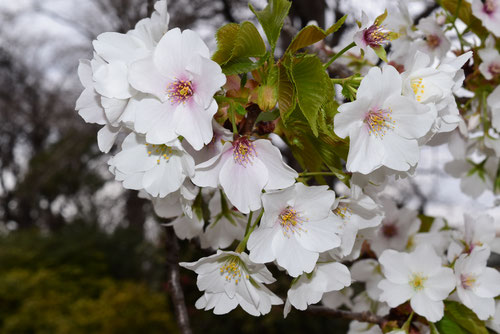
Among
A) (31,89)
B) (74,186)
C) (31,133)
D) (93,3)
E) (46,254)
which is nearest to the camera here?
(93,3)

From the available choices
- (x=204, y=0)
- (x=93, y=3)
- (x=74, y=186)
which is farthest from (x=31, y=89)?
(x=204, y=0)

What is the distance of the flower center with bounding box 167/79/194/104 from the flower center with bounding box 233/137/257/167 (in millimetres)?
71

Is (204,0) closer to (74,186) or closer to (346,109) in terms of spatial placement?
(346,109)

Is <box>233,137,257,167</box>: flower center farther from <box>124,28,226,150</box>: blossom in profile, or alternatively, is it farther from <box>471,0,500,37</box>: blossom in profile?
<box>471,0,500,37</box>: blossom in profile

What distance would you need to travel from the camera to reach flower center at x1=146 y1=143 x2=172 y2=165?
1.70 feet

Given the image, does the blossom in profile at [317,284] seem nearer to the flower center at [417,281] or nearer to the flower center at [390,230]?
the flower center at [417,281]

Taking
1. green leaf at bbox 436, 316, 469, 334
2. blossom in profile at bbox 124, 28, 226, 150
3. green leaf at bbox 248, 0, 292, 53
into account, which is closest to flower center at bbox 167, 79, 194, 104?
blossom in profile at bbox 124, 28, 226, 150

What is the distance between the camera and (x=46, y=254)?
236 inches

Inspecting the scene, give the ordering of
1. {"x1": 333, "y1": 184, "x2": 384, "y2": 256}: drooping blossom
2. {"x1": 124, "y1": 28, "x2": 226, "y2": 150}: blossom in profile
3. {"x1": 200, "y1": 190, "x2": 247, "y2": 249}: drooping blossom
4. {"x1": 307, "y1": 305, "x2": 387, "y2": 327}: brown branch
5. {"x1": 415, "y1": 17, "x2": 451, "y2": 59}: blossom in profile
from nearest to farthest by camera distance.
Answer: {"x1": 124, "y1": 28, "x2": 226, "y2": 150}: blossom in profile < {"x1": 333, "y1": 184, "x2": 384, "y2": 256}: drooping blossom < {"x1": 200, "y1": 190, "x2": 247, "y2": 249}: drooping blossom < {"x1": 307, "y1": 305, "x2": 387, "y2": 327}: brown branch < {"x1": 415, "y1": 17, "x2": 451, "y2": 59}: blossom in profile

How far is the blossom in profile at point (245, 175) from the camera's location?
0.48m

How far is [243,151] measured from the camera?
0.50m

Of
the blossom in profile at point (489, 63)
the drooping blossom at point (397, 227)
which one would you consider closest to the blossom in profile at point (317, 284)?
the drooping blossom at point (397, 227)

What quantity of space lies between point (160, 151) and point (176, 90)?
8 centimetres

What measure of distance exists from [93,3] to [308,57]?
4.70m
